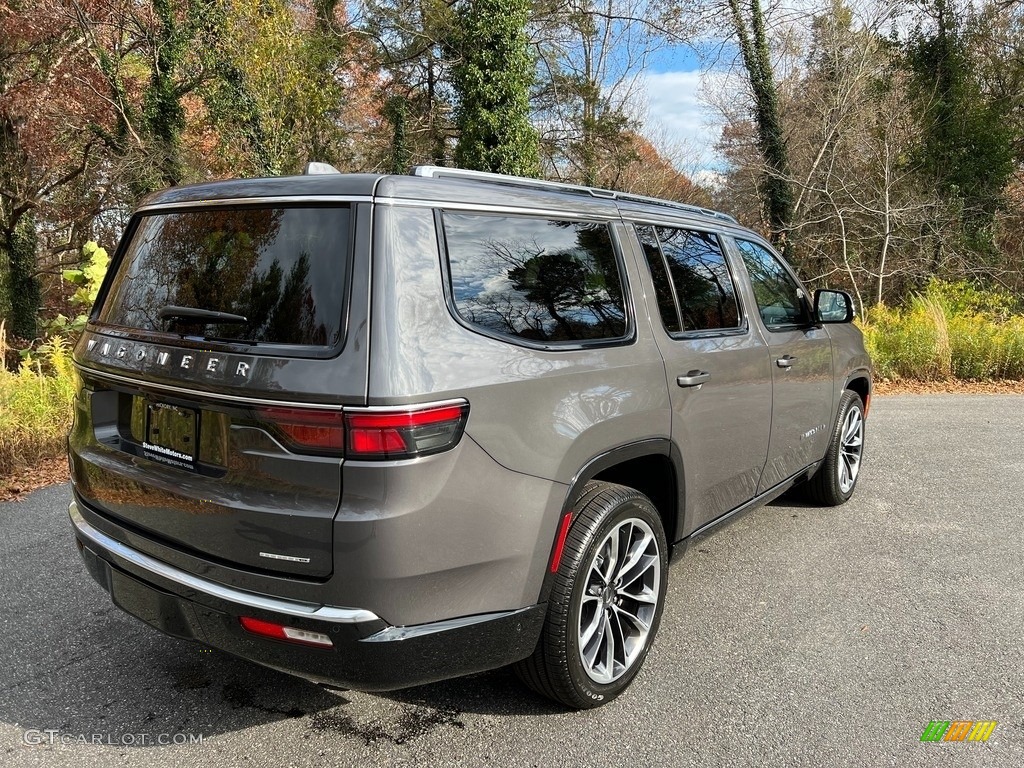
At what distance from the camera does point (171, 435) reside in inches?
90.4

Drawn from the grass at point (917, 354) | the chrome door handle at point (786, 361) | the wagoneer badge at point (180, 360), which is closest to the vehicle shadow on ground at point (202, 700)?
the wagoneer badge at point (180, 360)

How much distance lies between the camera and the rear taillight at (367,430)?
1952mm

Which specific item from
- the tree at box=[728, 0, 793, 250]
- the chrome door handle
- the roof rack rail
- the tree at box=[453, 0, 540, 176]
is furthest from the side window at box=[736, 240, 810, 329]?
the tree at box=[728, 0, 793, 250]

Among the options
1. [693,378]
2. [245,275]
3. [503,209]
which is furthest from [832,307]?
[245,275]

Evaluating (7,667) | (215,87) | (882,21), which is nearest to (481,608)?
(7,667)

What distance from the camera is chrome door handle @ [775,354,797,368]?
381cm

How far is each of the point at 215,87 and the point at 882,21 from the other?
53.2 ft

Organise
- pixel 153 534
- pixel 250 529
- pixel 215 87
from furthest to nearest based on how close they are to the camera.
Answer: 1. pixel 215 87
2. pixel 153 534
3. pixel 250 529

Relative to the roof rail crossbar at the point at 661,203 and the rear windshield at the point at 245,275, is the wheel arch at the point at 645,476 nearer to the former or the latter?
the rear windshield at the point at 245,275

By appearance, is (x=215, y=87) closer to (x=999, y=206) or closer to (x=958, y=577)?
(x=958, y=577)

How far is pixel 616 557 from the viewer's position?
273cm

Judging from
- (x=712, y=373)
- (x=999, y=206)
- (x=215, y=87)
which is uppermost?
(x=215, y=87)

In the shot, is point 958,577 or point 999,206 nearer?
point 958,577

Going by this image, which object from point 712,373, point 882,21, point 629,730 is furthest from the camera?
point 882,21
